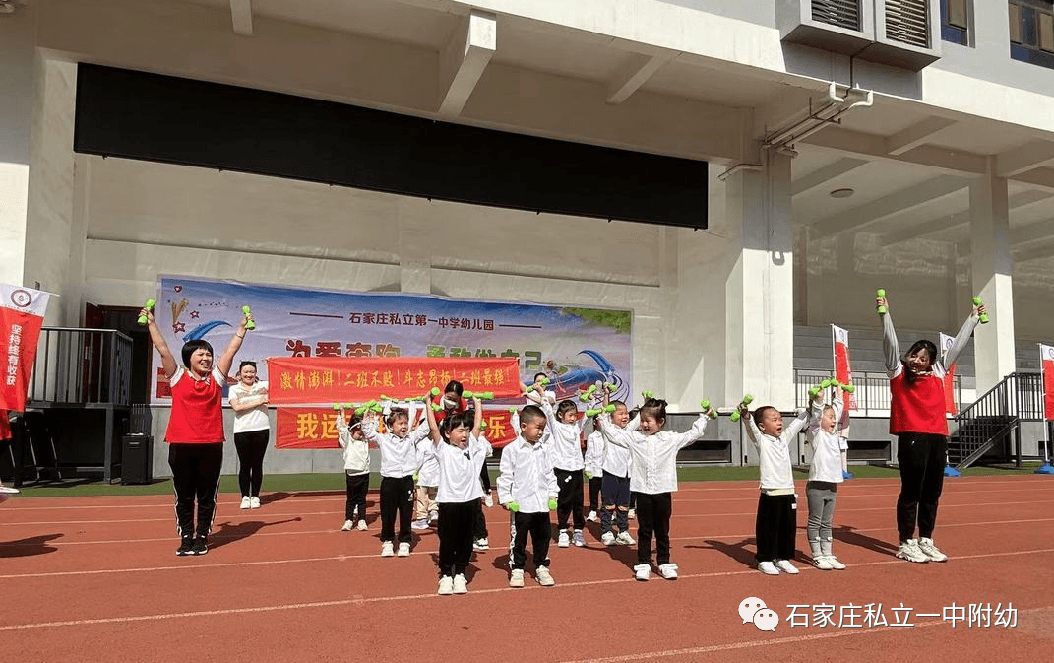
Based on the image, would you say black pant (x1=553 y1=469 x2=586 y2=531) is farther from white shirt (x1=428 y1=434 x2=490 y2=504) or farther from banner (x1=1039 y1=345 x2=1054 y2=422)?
banner (x1=1039 y1=345 x2=1054 y2=422)

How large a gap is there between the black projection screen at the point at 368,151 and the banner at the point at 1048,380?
25.2 ft

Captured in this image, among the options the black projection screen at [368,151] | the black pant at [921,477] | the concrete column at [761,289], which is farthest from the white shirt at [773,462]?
the concrete column at [761,289]

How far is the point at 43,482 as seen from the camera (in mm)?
11516

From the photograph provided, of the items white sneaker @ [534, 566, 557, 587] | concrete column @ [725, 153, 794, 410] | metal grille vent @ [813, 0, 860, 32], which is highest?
metal grille vent @ [813, 0, 860, 32]

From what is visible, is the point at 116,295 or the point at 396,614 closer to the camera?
the point at 396,614

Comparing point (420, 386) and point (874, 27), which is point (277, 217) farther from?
point (874, 27)

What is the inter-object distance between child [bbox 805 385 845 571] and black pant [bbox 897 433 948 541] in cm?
63

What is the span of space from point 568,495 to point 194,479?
3.51 metres

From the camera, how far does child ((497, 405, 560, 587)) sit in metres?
5.75

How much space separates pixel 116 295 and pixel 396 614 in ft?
42.1

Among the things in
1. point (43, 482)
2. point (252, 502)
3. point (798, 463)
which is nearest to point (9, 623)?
point (252, 502)

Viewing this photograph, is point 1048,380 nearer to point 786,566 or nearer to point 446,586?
point 786,566

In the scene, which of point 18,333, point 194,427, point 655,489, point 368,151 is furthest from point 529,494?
point 368,151

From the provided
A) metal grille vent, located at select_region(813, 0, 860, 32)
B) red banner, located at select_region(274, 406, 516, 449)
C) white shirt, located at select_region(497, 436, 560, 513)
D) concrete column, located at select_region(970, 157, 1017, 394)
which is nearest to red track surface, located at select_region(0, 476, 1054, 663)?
white shirt, located at select_region(497, 436, 560, 513)
